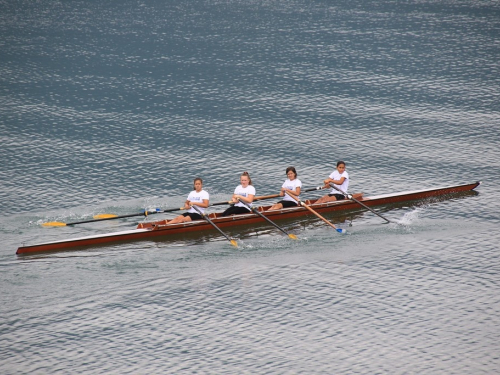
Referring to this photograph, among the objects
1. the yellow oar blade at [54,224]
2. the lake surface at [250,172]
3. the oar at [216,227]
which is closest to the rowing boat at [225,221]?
the oar at [216,227]

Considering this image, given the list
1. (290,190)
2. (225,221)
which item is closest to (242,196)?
(225,221)

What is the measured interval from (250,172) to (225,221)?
6.93 metres

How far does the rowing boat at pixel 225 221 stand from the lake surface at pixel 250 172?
38 cm

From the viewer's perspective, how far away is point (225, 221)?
23422 mm

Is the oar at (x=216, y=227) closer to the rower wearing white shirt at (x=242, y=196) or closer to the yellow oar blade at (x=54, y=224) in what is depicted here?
the rower wearing white shirt at (x=242, y=196)

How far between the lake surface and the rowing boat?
0.38 m

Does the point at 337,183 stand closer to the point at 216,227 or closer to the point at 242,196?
the point at 242,196

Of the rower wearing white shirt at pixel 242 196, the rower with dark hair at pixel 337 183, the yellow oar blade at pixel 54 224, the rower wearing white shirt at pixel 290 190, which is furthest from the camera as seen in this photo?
the rower with dark hair at pixel 337 183

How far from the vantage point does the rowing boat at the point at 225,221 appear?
2175cm

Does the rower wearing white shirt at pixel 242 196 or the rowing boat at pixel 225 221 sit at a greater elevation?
the rower wearing white shirt at pixel 242 196

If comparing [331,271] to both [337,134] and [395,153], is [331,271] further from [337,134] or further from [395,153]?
[337,134]

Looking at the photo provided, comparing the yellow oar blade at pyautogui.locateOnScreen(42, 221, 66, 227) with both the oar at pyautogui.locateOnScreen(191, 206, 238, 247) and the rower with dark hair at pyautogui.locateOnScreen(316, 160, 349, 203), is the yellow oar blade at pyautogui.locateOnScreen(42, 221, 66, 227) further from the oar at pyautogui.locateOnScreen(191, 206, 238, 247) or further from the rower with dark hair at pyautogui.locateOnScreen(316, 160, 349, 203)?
the rower with dark hair at pyautogui.locateOnScreen(316, 160, 349, 203)

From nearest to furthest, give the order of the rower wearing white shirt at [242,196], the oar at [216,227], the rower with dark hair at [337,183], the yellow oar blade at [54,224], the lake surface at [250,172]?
the lake surface at [250,172] → the oar at [216,227] → the yellow oar blade at [54,224] → the rower wearing white shirt at [242,196] → the rower with dark hair at [337,183]

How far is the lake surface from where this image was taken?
58.2 feet
